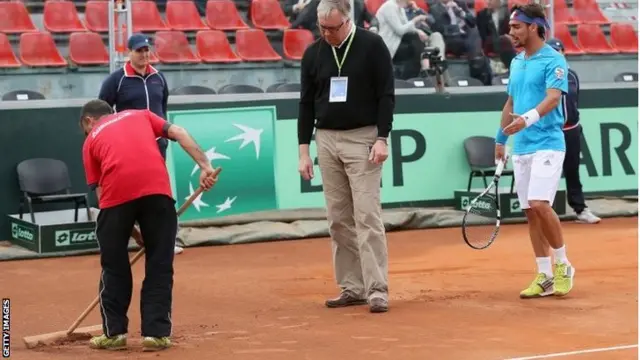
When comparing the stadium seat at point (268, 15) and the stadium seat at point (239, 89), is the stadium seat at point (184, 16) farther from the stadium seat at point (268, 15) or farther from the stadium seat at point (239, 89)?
the stadium seat at point (239, 89)

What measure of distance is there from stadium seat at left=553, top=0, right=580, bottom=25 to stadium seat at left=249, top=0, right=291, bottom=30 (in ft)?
12.2

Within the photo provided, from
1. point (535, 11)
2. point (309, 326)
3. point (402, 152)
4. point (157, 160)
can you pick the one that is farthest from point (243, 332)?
point (402, 152)

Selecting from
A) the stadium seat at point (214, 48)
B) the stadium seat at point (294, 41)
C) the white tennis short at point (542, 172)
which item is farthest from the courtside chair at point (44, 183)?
the white tennis short at point (542, 172)

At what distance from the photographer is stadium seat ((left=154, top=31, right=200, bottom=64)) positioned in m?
14.3

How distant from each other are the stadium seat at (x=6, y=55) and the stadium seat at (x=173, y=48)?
165cm

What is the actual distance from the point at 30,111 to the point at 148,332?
612 cm

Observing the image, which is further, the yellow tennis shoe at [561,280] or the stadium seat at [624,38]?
the stadium seat at [624,38]

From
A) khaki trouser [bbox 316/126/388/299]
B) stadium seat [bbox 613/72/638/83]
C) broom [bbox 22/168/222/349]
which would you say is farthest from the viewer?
stadium seat [bbox 613/72/638/83]

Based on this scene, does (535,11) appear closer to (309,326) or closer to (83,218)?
(309,326)

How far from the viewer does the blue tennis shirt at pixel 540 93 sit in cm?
863

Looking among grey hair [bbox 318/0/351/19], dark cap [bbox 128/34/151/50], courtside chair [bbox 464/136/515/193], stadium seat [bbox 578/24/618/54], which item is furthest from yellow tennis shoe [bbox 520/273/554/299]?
stadium seat [bbox 578/24/618/54]

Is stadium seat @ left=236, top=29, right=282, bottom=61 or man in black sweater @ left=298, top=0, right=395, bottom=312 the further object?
stadium seat @ left=236, top=29, right=282, bottom=61

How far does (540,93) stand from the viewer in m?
8.70

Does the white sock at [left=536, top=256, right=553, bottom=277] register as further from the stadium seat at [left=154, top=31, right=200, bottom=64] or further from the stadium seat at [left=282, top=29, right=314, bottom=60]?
the stadium seat at [left=154, top=31, right=200, bottom=64]
